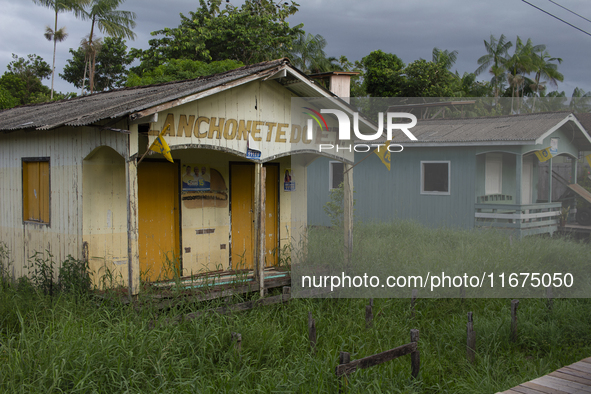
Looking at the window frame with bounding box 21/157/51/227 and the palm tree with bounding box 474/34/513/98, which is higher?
the palm tree with bounding box 474/34/513/98

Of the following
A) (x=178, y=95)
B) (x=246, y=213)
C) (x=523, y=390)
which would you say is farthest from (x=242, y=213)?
(x=523, y=390)

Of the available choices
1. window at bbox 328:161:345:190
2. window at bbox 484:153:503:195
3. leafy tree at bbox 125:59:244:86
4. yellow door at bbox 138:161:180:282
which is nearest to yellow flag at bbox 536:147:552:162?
window at bbox 484:153:503:195

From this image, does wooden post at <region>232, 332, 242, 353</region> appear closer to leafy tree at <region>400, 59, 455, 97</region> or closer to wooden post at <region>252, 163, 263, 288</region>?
wooden post at <region>252, 163, 263, 288</region>

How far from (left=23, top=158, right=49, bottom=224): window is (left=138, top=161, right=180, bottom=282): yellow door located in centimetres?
149

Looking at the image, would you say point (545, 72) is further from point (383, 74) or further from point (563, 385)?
point (563, 385)

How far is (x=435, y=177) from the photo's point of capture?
49.8ft

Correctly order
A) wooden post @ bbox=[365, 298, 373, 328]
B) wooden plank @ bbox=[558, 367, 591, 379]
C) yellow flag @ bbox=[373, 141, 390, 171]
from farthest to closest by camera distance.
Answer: yellow flag @ bbox=[373, 141, 390, 171], wooden post @ bbox=[365, 298, 373, 328], wooden plank @ bbox=[558, 367, 591, 379]

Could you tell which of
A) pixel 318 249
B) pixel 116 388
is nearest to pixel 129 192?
pixel 116 388

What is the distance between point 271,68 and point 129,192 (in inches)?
116

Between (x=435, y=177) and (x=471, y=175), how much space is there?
1.16 m

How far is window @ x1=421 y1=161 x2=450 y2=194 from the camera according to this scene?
587 inches

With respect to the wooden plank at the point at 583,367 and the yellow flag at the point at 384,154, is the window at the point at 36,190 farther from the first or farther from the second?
the wooden plank at the point at 583,367

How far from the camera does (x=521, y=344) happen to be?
744 centimetres

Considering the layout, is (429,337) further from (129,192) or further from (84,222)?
(84,222)
